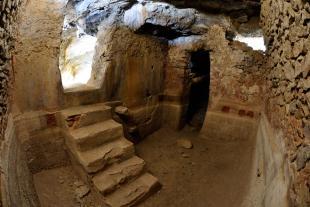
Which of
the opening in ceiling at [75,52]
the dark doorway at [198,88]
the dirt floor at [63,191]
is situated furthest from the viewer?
the dark doorway at [198,88]

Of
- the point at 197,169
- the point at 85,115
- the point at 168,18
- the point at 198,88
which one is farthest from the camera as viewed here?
the point at 198,88

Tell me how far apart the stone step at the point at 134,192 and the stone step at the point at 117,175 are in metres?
0.07

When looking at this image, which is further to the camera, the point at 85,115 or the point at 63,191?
the point at 85,115

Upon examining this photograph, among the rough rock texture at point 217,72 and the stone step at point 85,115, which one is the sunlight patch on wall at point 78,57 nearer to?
the stone step at point 85,115

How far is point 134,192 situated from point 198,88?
3.73 m

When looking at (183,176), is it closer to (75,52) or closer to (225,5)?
(225,5)

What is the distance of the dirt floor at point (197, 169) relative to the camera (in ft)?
9.87

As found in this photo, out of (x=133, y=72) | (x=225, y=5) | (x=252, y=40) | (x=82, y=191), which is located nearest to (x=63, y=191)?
(x=82, y=191)

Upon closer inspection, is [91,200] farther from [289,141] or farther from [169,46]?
[169,46]

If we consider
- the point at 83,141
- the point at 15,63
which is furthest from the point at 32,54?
the point at 83,141

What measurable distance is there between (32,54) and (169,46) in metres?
2.76

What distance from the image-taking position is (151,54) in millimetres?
4484

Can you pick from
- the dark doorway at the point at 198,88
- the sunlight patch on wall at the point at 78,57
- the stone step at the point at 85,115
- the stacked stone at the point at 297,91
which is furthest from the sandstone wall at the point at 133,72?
the stacked stone at the point at 297,91

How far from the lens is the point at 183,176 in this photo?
3520 mm
